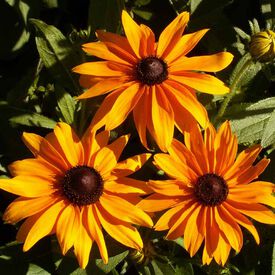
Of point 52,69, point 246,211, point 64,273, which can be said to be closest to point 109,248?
point 64,273

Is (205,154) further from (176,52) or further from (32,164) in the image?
(32,164)

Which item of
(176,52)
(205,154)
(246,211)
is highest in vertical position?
(176,52)

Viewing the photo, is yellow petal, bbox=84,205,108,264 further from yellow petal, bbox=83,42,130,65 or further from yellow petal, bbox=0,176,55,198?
yellow petal, bbox=83,42,130,65

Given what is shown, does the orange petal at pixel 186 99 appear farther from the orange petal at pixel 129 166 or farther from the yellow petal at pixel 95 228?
the yellow petal at pixel 95 228

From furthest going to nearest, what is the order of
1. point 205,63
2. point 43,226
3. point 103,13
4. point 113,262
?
1. point 103,13
2. point 113,262
3. point 205,63
4. point 43,226

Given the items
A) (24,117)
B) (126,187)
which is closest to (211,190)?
(126,187)

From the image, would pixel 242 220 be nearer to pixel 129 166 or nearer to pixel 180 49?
pixel 129 166

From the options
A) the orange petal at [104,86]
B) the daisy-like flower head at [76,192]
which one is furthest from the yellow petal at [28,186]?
the orange petal at [104,86]
